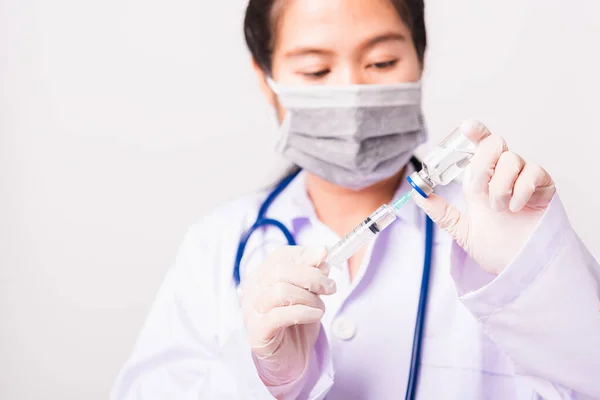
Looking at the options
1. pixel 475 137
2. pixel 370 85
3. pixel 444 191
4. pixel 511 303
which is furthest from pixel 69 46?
pixel 511 303

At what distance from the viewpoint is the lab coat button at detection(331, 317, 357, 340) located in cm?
106

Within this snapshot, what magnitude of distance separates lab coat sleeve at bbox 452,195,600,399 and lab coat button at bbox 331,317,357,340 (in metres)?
0.23

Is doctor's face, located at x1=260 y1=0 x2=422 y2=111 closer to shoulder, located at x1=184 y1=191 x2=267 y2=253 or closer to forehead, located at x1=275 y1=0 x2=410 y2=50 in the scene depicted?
forehead, located at x1=275 y1=0 x2=410 y2=50

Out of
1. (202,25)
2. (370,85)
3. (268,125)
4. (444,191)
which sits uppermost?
(202,25)

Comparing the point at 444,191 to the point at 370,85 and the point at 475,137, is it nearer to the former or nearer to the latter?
the point at 370,85

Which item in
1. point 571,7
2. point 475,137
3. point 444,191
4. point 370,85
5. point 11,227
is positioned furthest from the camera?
point 11,227

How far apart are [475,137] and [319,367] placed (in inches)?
16.1

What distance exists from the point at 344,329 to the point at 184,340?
0.29 meters

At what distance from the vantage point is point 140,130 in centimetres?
159

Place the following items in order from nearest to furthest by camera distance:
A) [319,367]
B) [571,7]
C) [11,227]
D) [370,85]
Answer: [319,367], [370,85], [571,7], [11,227]

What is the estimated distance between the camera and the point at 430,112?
1564 millimetres

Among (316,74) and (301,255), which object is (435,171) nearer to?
(301,255)

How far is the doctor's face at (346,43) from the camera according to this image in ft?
3.59

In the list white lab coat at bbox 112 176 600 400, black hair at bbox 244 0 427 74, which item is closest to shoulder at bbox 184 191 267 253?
white lab coat at bbox 112 176 600 400
